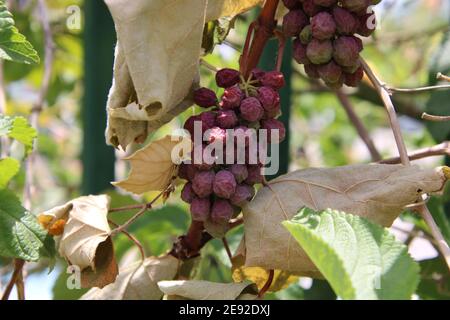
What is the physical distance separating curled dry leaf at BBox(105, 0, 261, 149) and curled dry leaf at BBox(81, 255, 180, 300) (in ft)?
0.58

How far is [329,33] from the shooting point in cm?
71

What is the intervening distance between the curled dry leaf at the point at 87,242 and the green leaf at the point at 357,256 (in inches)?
9.1

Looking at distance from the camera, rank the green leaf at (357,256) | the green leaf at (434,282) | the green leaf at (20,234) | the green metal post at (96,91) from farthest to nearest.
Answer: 1. the green metal post at (96,91)
2. the green leaf at (434,282)
3. the green leaf at (20,234)
4. the green leaf at (357,256)

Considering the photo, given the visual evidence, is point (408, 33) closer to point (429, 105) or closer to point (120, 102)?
point (429, 105)

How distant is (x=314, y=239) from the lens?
0.56 m

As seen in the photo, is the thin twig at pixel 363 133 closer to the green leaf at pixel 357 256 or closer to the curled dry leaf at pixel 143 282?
the curled dry leaf at pixel 143 282

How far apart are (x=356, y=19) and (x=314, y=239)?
0.26 m

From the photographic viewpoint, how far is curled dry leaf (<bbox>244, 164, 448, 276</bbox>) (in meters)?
0.70

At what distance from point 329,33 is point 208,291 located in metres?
0.26

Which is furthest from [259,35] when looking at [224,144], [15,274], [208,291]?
[15,274]

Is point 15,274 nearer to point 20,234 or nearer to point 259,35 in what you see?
point 20,234

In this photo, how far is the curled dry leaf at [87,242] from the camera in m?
0.76

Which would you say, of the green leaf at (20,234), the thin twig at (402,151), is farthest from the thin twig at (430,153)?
the green leaf at (20,234)

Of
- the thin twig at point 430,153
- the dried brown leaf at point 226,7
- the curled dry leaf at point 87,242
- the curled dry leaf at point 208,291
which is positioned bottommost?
the curled dry leaf at point 208,291
